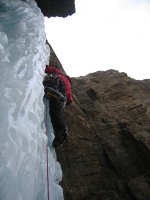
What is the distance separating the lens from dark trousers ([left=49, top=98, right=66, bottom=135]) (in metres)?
3.79

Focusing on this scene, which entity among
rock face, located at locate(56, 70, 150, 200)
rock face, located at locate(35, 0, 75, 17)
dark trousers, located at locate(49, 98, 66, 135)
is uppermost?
rock face, located at locate(35, 0, 75, 17)

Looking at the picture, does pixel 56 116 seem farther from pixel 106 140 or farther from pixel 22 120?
pixel 106 140

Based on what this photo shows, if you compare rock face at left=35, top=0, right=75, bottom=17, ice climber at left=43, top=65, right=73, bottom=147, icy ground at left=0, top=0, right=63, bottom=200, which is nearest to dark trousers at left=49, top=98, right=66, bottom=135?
ice climber at left=43, top=65, right=73, bottom=147

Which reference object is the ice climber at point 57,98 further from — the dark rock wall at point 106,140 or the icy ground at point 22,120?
the dark rock wall at point 106,140

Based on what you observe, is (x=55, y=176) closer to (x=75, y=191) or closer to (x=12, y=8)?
(x=75, y=191)

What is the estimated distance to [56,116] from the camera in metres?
3.90

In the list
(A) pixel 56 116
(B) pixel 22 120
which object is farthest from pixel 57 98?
(B) pixel 22 120

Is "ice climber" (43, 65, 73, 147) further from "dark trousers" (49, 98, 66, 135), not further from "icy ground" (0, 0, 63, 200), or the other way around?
"icy ground" (0, 0, 63, 200)

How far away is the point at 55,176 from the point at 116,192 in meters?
2.10

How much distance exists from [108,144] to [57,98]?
8.47 feet

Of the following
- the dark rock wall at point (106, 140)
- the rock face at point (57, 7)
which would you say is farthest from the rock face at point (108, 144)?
the rock face at point (57, 7)

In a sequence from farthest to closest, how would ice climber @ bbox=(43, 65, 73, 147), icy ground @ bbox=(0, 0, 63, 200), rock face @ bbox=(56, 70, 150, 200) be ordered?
rock face @ bbox=(56, 70, 150, 200) → ice climber @ bbox=(43, 65, 73, 147) → icy ground @ bbox=(0, 0, 63, 200)

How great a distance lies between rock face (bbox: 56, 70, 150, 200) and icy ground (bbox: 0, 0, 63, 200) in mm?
1250

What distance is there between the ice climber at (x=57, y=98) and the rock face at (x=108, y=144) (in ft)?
3.69
